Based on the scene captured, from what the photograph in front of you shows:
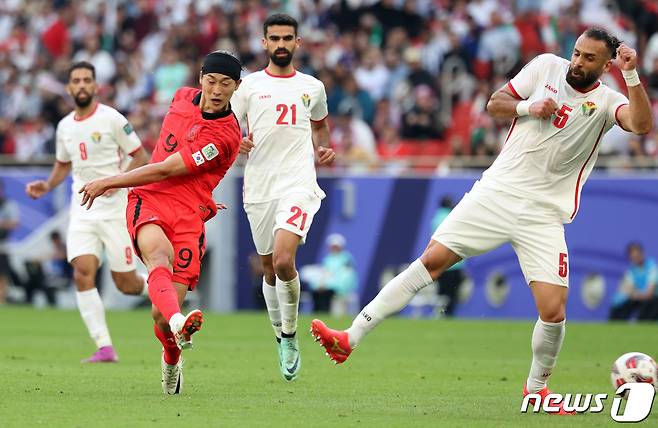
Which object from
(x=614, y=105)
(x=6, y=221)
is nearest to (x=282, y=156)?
(x=614, y=105)

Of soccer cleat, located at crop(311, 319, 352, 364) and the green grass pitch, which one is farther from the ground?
soccer cleat, located at crop(311, 319, 352, 364)

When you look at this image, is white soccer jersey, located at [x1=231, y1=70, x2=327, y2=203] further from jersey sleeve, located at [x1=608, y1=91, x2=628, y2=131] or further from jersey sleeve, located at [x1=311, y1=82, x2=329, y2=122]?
jersey sleeve, located at [x1=608, y1=91, x2=628, y2=131]

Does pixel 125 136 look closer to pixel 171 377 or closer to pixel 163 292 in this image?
pixel 171 377

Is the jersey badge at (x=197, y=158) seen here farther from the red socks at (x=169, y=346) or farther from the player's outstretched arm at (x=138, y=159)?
the player's outstretched arm at (x=138, y=159)

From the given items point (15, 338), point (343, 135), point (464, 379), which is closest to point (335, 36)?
point (343, 135)

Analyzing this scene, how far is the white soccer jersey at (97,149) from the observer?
1535 centimetres

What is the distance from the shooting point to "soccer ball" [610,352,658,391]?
1066 centimetres

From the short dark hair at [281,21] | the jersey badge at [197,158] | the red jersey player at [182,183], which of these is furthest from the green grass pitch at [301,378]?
the short dark hair at [281,21]

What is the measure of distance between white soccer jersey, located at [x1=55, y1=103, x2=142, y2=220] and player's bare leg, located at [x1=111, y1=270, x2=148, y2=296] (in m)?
0.65

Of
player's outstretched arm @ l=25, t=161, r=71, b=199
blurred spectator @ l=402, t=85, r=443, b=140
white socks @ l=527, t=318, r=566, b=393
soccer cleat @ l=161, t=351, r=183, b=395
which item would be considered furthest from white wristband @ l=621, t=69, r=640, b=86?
blurred spectator @ l=402, t=85, r=443, b=140

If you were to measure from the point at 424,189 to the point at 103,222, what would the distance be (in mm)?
10088

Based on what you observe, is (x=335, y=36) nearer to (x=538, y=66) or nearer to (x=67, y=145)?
(x=67, y=145)

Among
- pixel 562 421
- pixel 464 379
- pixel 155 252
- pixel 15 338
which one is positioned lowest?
pixel 15 338

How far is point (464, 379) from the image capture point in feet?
43.7
